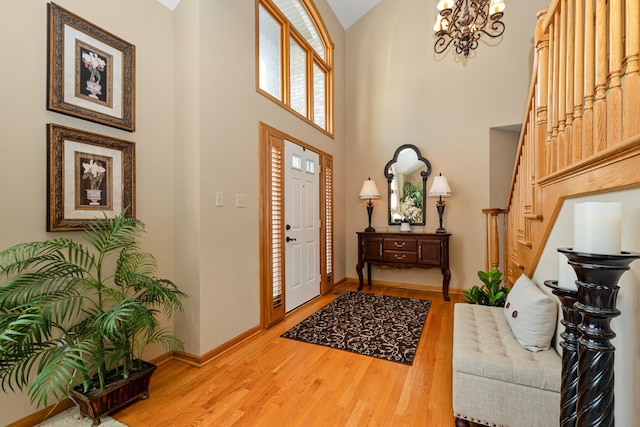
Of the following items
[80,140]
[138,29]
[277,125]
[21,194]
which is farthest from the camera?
[277,125]

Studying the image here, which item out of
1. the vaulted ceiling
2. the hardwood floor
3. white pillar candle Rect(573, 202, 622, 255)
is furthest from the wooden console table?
the vaulted ceiling

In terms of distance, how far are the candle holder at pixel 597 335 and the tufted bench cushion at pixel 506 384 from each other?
0.63 metres

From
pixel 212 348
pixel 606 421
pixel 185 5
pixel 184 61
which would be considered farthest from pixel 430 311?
pixel 185 5

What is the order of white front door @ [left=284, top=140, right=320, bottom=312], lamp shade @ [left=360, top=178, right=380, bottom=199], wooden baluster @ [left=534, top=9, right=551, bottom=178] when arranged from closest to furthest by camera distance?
1. wooden baluster @ [left=534, top=9, right=551, bottom=178]
2. white front door @ [left=284, top=140, right=320, bottom=312]
3. lamp shade @ [left=360, top=178, right=380, bottom=199]

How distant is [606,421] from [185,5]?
332 cm

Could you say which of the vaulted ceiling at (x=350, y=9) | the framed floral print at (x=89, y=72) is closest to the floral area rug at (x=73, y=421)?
the framed floral print at (x=89, y=72)

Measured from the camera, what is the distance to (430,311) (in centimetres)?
345

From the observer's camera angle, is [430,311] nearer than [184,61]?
No

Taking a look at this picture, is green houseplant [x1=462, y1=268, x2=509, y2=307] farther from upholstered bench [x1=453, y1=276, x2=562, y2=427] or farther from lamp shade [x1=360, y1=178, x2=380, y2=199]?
lamp shade [x1=360, y1=178, x2=380, y2=199]

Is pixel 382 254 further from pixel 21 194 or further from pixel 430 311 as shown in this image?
pixel 21 194

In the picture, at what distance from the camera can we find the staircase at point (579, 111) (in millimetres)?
906

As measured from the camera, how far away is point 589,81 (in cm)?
115

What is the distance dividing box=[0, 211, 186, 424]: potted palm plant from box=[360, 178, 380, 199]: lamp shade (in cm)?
319

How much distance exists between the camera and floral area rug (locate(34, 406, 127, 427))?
163cm
